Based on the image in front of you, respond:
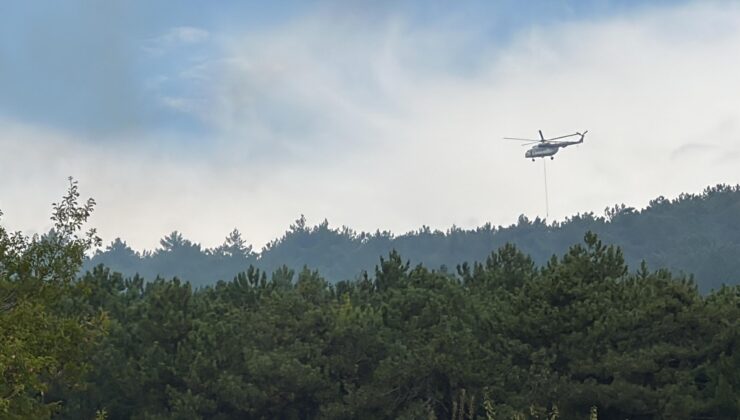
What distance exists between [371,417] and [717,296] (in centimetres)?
1169

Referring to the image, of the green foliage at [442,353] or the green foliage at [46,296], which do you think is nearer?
the green foliage at [46,296]

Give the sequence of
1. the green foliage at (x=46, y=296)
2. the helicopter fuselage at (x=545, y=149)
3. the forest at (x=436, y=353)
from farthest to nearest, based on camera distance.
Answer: the helicopter fuselage at (x=545, y=149)
the forest at (x=436, y=353)
the green foliage at (x=46, y=296)

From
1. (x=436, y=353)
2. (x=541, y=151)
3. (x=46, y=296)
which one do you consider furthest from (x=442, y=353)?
(x=541, y=151)

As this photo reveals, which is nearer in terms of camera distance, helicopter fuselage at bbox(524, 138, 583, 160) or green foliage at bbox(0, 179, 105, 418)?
green foliage at bbox(0, 179, 105, 418)

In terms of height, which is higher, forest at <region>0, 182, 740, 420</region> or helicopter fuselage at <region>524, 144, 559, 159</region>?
helicopter fuselage at <region>524, 144, 559, 159</region>

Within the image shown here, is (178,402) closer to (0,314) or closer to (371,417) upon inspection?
(371,417)

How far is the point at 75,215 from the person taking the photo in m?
19.1

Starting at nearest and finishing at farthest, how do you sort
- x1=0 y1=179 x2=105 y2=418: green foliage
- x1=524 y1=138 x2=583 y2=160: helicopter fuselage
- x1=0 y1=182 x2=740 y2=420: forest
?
x1=0 y1=179 x2=105 y2=418: green foliage, x1=0 y1=182 x2=740 y2=420: forest, x1=524 y1=138 x2=583 y2=160: helicopter fuselage

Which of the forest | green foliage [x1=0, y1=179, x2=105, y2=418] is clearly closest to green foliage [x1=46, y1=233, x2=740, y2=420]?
the forest

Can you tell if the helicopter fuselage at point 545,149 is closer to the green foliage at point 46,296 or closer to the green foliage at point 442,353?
the green foliage at point 442,353

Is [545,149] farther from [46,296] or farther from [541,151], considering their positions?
[46,296]

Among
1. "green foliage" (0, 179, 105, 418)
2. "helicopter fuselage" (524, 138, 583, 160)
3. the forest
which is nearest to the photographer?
"green foliage" (0, 179, 105, 418)

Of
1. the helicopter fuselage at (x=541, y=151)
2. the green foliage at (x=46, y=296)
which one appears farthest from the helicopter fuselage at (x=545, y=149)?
the green foliage at (x=46, y=296)

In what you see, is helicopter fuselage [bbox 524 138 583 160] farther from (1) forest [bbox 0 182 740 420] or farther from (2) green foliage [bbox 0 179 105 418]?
(2) green foliage [bbox 0 179 105 418]
